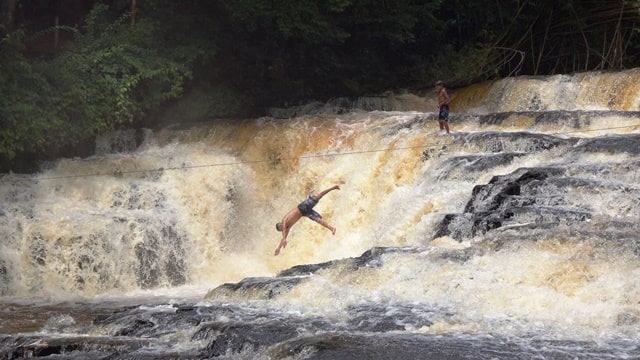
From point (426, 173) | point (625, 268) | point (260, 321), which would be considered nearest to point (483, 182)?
point (426, 173)

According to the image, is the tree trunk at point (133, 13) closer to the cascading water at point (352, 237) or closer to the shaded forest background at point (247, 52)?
the shaded forest background at point (247, 52)

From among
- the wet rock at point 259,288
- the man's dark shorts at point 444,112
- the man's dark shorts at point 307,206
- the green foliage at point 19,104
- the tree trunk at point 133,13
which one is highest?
the tree trunk at point 133,13

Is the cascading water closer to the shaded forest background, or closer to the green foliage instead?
the green foliage

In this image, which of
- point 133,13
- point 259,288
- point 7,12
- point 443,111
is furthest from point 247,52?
point 259,288

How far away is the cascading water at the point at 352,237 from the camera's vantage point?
7309 mm

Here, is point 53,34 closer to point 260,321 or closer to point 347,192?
point 347,192

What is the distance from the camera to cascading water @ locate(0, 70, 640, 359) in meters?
7.31

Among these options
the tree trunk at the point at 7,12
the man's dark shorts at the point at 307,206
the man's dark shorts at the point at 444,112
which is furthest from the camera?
the tree trunk at the point at 7,12

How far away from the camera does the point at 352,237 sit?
41.7 ft

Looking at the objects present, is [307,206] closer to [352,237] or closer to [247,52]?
[352,237]

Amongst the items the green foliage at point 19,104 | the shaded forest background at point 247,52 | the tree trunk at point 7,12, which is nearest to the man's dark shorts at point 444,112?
the shaded forest background at point 247,52

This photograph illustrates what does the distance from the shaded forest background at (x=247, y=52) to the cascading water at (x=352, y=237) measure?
807 mm

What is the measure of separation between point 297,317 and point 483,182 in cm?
414

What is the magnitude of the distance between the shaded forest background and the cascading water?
31.8 inches
